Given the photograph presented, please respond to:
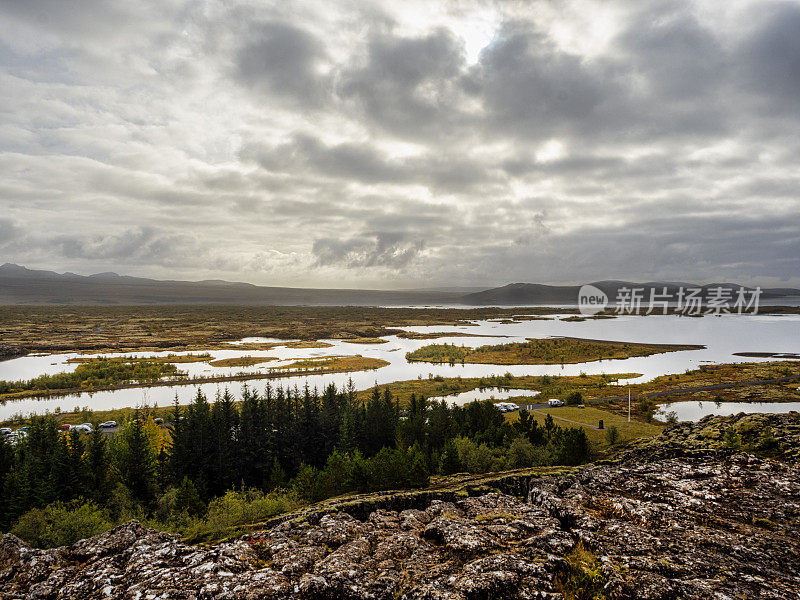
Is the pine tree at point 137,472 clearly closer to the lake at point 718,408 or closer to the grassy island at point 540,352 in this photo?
the lake at point 718,408

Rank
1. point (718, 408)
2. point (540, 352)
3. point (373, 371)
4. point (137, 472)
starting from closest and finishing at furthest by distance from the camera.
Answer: point (137, 472), point (718, 408), point (373, 371), point (540, 352)

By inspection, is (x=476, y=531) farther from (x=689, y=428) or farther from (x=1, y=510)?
(x=1, y=510)

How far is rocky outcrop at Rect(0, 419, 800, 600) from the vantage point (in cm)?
817

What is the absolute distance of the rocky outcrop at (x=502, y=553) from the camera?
8.17m

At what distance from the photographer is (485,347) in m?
141

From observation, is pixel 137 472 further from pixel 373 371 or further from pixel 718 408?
pixel 718 408

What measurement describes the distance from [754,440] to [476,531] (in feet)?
40.2

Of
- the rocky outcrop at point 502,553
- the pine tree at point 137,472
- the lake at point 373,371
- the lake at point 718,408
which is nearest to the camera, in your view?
the rocky outcrop at point 502,553

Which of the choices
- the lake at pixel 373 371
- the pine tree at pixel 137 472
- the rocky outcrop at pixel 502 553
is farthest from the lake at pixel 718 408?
the pine tree at pixel 137 472

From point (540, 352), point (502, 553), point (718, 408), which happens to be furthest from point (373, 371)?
point (502, 553)

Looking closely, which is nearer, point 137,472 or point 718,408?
point 137,472

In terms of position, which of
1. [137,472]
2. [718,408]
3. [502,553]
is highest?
[502,553]

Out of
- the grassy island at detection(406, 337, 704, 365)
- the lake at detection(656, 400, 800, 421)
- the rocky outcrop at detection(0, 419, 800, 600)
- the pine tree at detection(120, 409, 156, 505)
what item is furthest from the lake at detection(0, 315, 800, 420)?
the rocky outcrop at detection(0, 419, 800, 600)

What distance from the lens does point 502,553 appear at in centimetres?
934
